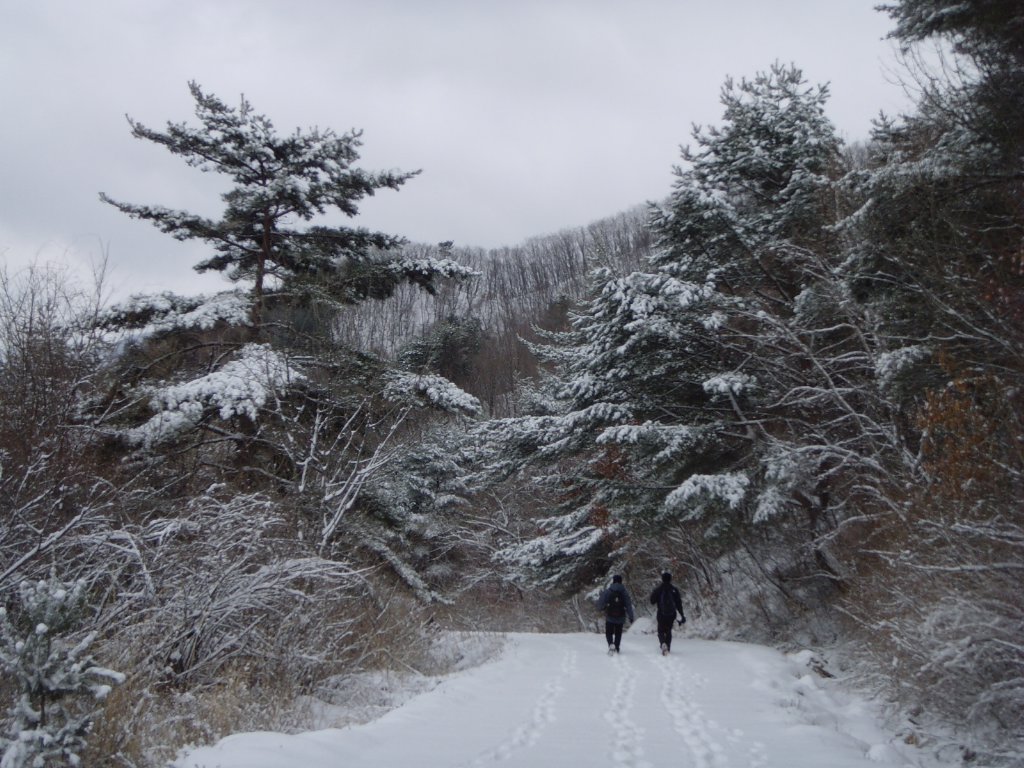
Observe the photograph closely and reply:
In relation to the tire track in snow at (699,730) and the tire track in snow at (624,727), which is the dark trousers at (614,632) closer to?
the tire track in snow at (624,727)

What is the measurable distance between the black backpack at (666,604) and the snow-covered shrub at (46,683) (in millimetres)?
10995

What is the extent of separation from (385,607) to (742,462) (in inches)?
319

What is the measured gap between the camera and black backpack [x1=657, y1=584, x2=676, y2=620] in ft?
43.6

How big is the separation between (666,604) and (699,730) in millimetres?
6613

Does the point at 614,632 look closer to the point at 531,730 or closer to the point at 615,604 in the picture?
the point at 615,604

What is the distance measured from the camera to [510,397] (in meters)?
49.6

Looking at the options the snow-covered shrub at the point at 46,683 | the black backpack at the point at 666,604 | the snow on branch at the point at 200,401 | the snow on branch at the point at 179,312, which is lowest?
the black backpack at the point at 666,604

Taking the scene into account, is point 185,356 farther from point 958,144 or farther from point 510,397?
point 510,397

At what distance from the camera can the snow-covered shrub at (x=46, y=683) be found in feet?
11.7

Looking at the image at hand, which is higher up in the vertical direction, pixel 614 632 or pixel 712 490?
pixel 712 490

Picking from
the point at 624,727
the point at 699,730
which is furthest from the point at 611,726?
the point at 699,730

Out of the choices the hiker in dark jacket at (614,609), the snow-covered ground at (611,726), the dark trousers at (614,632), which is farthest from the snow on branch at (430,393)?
Answer: the dark trousers at (614,632)

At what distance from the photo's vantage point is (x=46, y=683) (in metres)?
3.63

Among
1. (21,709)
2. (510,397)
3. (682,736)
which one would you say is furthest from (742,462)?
(510,397)
